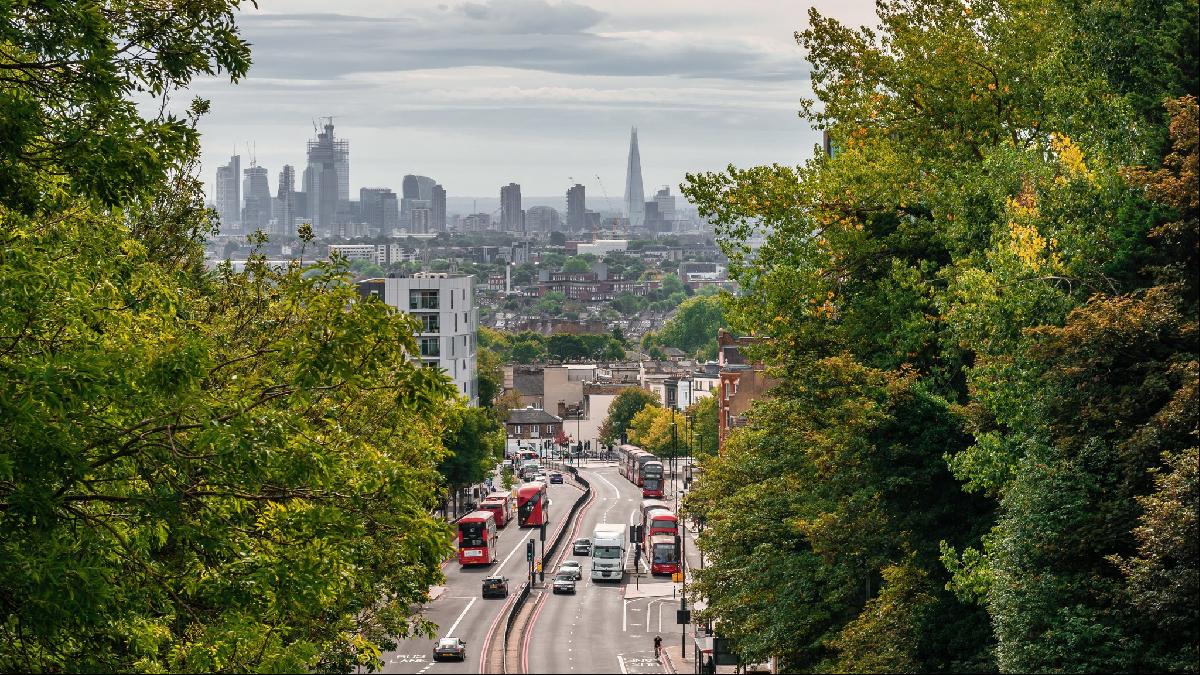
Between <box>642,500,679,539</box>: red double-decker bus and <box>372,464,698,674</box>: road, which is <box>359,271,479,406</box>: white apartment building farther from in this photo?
<box>642,500,679,539</box>: red double-decker bus

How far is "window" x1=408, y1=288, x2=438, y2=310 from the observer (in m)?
144

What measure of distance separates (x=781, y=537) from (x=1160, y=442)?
2402 cm

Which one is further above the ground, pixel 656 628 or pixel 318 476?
pixel 318 476

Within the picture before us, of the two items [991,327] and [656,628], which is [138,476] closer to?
[991,327]

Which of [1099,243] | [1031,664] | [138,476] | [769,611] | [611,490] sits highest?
[1099,243]

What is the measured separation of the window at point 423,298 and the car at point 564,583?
52.1m

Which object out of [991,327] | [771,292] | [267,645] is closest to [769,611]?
[771,292]

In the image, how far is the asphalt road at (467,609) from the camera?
68.2 metres

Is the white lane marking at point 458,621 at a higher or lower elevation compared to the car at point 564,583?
higher

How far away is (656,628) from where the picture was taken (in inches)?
3196

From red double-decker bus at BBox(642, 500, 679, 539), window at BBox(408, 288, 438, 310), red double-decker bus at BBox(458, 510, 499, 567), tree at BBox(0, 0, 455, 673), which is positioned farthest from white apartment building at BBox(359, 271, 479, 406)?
tree at BBox(0, 0, 455, 673)

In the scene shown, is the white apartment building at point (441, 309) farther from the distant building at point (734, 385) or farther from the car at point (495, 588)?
the car at point (495, 588)

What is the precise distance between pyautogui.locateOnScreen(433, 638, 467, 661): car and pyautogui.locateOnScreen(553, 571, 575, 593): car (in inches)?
970

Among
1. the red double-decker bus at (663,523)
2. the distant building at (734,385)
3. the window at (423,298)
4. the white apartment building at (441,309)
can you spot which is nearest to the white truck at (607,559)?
the red double-decker bus at (663,523)
